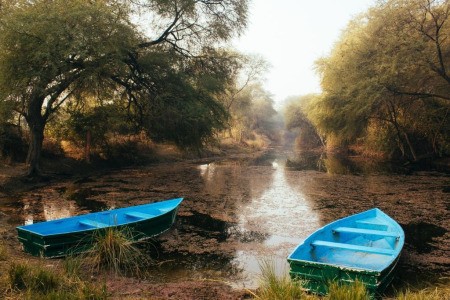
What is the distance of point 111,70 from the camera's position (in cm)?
1407

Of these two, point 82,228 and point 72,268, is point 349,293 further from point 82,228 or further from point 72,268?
point 82,228

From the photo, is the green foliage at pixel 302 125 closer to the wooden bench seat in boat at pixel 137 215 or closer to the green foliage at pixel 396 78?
the green foliage at pixel 396 78

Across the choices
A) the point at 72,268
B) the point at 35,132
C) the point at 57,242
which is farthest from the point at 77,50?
the point at 72,268

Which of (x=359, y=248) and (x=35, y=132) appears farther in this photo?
(x=35, y=132)

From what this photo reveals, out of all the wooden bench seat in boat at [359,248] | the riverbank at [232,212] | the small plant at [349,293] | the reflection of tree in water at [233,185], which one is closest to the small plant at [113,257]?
the riverbank at [232,212]

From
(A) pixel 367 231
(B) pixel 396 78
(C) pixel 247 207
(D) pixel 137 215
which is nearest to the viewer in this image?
(A) pixel 367 231

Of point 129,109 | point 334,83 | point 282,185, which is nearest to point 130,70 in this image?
point 129,109

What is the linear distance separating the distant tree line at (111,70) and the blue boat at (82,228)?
689cm

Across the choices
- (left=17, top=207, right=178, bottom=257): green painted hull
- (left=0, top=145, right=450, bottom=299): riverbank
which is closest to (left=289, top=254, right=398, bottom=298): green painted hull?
(left=0, top=145, right=450, bottom=299): riverbank

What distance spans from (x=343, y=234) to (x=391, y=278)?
5.73 ft

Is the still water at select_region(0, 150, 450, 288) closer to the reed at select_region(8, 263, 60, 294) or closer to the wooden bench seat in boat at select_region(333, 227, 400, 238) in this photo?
the wooden bench seat in boat at select_region(333, 227, 400, 238)

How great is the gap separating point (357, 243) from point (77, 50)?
10.7 metres

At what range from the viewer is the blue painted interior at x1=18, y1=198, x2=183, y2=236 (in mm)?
6633

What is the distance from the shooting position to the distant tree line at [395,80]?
15875 millimetres
